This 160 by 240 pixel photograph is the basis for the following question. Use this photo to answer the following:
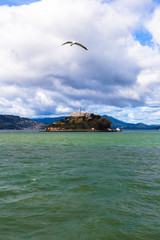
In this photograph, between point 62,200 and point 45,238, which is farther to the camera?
point 62,200

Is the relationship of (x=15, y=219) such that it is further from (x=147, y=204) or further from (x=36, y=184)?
(x=147, y=204)

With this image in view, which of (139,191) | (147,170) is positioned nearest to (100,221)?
(139,191)

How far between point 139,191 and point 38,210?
6765 millimetres

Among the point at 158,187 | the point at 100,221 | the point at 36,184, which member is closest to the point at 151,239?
the point at 100,221

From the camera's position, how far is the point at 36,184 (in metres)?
14.0

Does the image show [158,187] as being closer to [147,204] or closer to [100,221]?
[147,204]

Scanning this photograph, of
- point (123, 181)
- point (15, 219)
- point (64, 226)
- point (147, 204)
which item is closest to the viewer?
point (64, 226)

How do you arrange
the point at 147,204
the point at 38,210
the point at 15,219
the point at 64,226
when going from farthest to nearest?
the point at 147,204
the point at 38,210
the point at 15,219
the point at 64,226

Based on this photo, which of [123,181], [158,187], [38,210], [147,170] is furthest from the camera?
[147,170]

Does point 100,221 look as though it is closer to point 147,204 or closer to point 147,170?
point 147,204

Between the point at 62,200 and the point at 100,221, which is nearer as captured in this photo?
the point at 100,221

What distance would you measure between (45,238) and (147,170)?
569 inches

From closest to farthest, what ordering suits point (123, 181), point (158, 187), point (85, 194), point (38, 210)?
point (38, 210)
point (85, 194)
point (158, 187)
point (123, 181)

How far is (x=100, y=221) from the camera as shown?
833 centimetres
